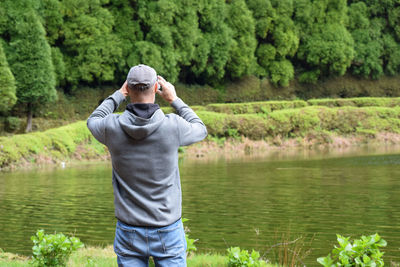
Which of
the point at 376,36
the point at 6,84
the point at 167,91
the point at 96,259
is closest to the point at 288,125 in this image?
the point at 6,84

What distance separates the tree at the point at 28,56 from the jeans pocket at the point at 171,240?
26.5m

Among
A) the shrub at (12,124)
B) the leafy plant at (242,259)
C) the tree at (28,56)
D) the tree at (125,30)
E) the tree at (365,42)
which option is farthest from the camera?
the tree at (365,42)

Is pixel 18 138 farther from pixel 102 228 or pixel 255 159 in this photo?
pixel 102 228

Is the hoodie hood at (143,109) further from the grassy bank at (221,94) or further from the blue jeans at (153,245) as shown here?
the grassy bank at (221,94)

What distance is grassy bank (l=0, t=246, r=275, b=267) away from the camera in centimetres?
674

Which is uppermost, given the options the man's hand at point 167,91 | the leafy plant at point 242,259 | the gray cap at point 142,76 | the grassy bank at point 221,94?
the gray cap at point 142,76

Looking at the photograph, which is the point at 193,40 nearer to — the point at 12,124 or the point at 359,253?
the point at 12,124

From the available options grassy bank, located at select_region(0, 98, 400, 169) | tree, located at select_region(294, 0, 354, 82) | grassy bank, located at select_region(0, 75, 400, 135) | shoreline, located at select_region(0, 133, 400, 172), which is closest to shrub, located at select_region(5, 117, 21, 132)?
grassy bank, located at select_region(0, 75, 400, 135)

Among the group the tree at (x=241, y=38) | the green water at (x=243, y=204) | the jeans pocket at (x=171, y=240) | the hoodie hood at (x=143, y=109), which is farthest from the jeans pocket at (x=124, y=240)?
the tree at (x=241, y=38)

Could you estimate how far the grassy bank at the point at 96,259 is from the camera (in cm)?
674

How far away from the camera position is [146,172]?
381 centimetres

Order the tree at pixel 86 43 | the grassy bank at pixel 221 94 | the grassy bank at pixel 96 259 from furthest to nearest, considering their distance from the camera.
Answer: the tree at pixel 86 43 → the grassy bank at pixel 221 94 → the grassy bank at pixel 96 259

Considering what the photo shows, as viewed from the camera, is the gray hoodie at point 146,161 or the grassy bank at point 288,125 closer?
the gray hoodie at point 146,161

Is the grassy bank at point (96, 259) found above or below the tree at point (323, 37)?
below
